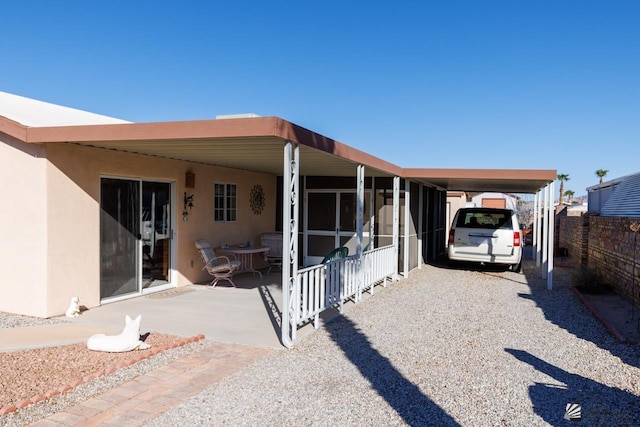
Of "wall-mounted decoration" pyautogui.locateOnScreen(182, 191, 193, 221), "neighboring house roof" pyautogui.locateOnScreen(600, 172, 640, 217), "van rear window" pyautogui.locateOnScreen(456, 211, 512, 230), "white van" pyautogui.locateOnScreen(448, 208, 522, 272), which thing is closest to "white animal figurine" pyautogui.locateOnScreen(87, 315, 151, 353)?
"wall-mounted decoration" pyautogui.locateOnScreen(182, 191, 193, 221)

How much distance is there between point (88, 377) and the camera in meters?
4.04

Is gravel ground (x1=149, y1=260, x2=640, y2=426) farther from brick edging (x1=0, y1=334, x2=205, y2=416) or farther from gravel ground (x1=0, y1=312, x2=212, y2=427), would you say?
brick edging (x1=0, y1=334, x2=205, y2=416)

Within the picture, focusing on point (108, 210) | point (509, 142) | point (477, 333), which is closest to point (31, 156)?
point (108, 210)

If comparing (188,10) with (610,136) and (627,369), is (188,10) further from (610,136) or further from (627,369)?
(610,136)

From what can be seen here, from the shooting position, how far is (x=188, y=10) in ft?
38.7

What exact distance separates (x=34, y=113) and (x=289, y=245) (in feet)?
16.1

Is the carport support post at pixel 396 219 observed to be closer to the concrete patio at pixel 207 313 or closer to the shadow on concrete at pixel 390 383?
the concrete patio at pixel 207 313

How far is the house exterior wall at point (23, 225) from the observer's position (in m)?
6.15

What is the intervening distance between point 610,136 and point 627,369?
1803cm

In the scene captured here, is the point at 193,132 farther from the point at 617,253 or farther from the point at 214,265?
the point at 617,253

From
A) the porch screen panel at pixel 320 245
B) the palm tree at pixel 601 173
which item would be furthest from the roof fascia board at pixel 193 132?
the palm tree at pixel 601 173

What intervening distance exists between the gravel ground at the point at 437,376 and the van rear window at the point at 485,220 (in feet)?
14.9

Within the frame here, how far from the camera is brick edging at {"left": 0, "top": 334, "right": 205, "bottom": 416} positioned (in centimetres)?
343

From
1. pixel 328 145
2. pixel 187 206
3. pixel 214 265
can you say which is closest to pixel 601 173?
pixel 214 265
